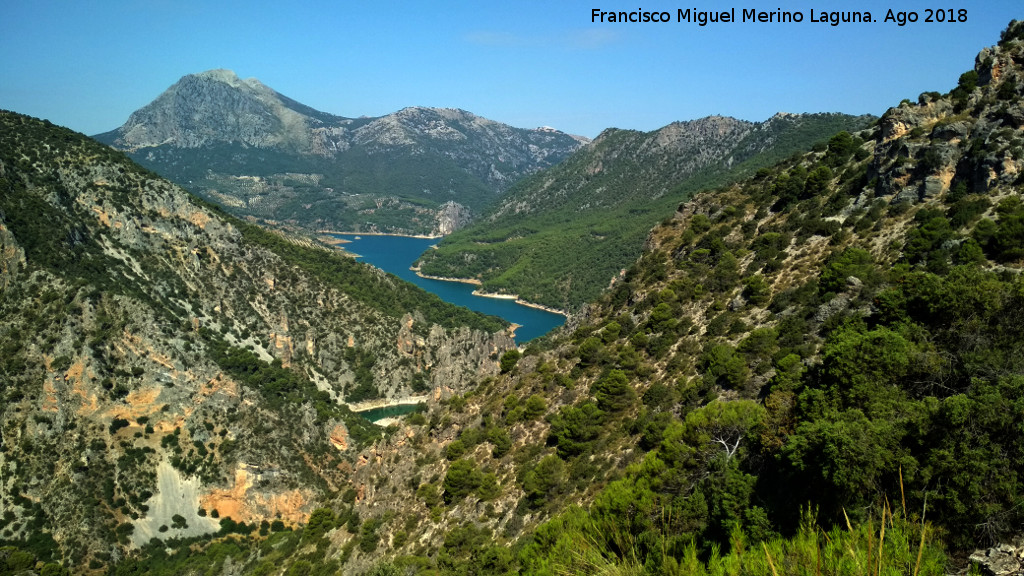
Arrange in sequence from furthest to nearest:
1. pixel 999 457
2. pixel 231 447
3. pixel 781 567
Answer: pixel 231 447 → pixel 999 457 → pixel 781 567

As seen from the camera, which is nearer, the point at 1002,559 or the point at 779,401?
the point at 1002,559

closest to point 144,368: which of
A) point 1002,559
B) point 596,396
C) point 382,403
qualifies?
point 382,403

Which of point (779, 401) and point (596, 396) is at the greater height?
point (779, 401)

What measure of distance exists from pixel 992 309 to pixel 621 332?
26441mm

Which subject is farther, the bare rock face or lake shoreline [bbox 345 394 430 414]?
lake shoreline [bbox 345 394 430 414]

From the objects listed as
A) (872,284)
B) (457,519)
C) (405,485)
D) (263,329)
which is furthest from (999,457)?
(263,329)

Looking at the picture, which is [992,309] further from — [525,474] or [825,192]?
[825,192]

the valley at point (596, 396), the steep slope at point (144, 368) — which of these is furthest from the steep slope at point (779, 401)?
the steep slope at point (144, 368)

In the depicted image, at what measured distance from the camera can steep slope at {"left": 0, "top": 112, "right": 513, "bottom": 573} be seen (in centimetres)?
5722

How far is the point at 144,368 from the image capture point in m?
67.8

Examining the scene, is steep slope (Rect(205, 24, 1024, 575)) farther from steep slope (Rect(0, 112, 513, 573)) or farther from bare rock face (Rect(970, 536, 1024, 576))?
steep slope (Rect(0, 112, 513, 573))

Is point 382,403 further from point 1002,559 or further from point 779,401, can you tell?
point 1002,559

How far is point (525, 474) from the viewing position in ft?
107

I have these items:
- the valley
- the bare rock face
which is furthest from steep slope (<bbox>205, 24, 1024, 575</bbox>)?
the bare rock face
